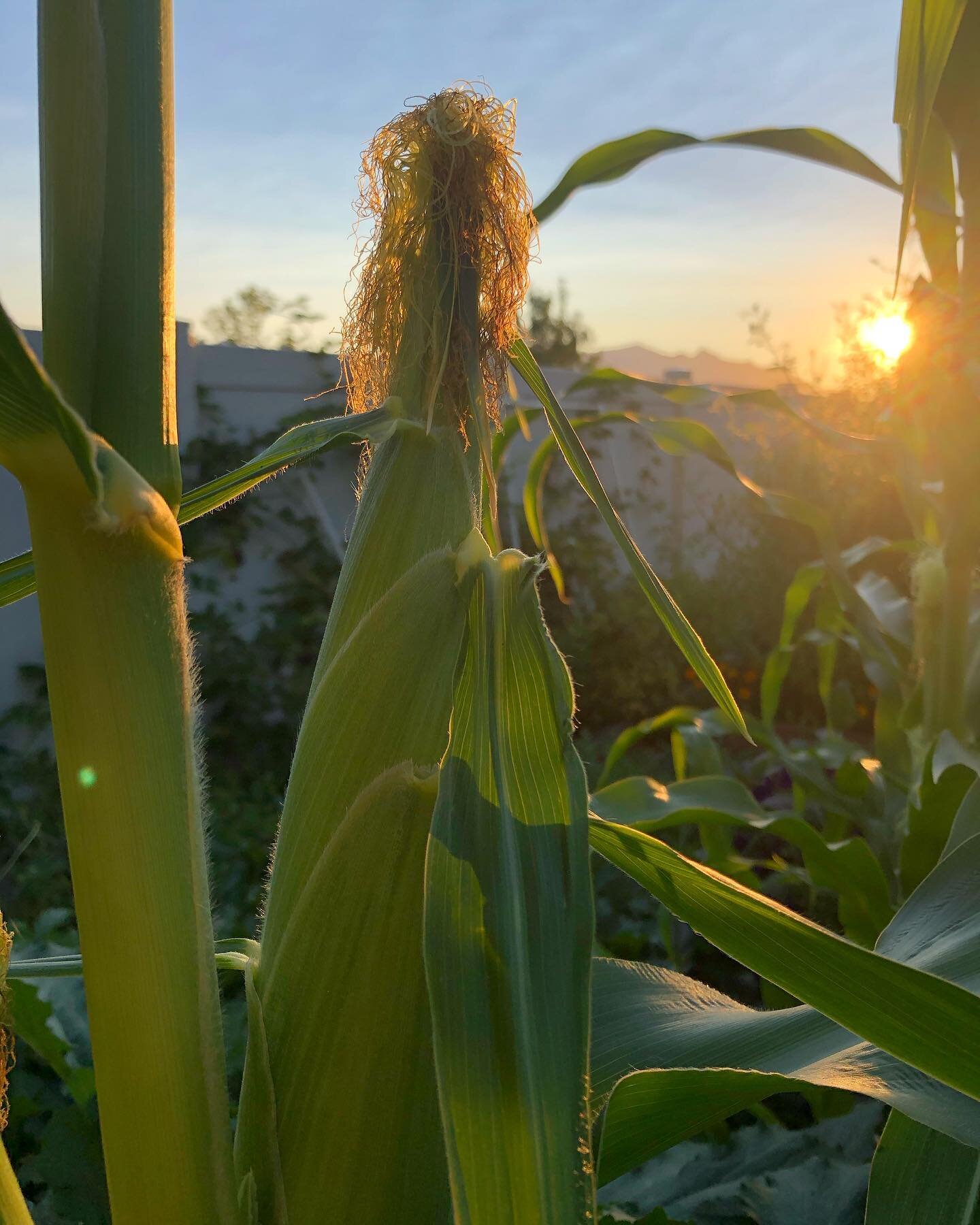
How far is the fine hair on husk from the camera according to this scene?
13.0 inches

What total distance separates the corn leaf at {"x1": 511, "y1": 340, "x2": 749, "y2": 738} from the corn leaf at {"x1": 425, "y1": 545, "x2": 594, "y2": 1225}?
0.12 feet

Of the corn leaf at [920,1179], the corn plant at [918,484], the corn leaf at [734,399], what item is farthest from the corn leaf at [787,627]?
the corn leaf at [920,1179]

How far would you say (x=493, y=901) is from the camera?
247mm

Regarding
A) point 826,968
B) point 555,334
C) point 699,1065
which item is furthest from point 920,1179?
point 555,334

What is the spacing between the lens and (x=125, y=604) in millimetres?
233

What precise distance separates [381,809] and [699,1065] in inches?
8.2

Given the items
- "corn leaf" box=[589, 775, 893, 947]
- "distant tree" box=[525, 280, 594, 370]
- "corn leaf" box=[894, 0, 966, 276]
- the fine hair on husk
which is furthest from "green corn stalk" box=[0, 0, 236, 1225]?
"distant tree" box=[525, 280, 594, 370]

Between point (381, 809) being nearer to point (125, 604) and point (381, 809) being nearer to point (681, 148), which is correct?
point (125, 604)

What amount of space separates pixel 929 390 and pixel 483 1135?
4.03 ft

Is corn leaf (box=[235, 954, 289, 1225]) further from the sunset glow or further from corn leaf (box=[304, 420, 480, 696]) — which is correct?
the sunset glow

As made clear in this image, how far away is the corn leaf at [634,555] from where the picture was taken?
1.01 feet

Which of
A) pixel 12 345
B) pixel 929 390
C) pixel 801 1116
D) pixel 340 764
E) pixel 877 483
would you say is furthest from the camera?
pixel 877 483

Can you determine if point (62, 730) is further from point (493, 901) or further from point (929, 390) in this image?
point (929, 390)

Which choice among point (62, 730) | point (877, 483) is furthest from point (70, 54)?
point (877, 483)
